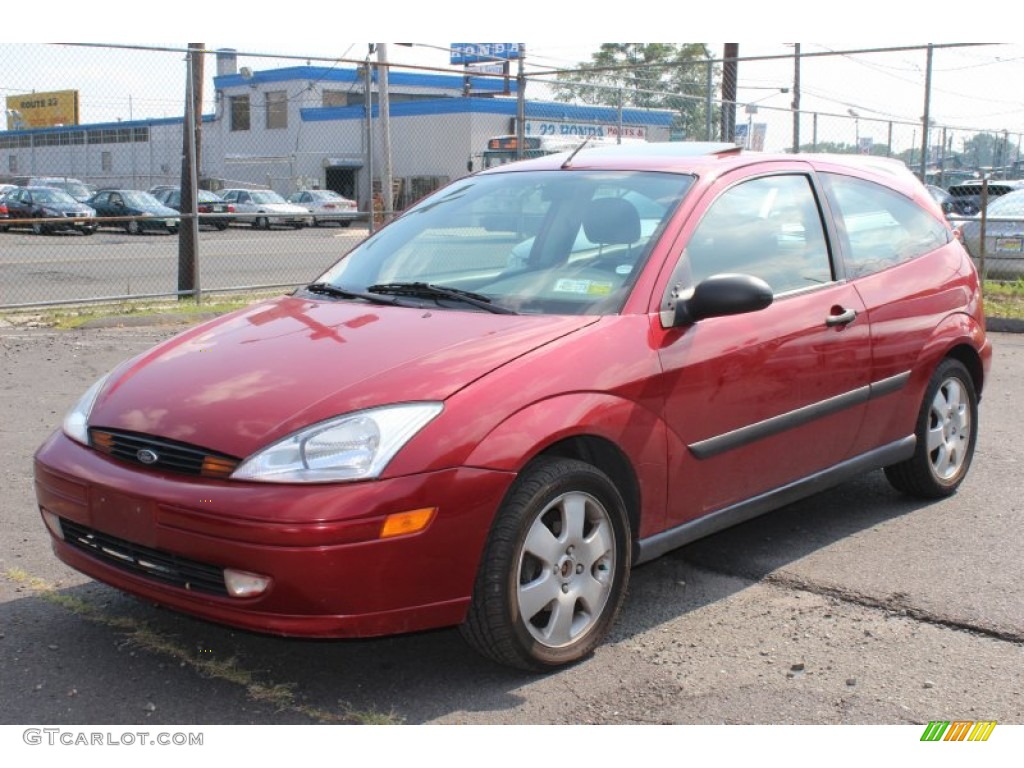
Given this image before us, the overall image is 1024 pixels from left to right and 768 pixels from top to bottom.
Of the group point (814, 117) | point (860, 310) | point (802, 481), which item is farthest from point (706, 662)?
point (814, 117)

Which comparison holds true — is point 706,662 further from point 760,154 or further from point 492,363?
point 760,154

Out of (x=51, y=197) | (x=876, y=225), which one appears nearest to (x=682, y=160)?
(x=876, y=225)

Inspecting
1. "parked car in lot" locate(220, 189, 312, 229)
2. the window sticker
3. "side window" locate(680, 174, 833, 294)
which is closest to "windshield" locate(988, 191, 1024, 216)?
"side window" locate(680, 174, 833, 294)

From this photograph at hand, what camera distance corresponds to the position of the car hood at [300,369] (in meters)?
3.31

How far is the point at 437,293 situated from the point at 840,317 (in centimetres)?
171

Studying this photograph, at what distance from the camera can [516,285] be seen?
13.6ft

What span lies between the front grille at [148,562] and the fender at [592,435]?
2.71 ft

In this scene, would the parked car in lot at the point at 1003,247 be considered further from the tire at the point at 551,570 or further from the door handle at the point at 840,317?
the tire at the point at 551,570

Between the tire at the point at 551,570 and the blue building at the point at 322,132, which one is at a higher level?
the blue building at the point at 322,132

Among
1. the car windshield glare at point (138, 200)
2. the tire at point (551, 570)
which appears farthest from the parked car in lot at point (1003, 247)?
the car windshield glare at point (138, 200)

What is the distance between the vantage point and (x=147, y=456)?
339 cm
